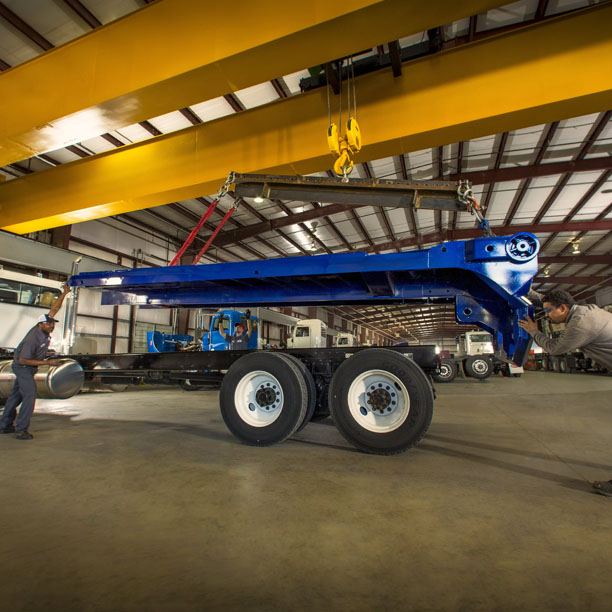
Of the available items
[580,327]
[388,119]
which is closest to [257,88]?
[388,119]

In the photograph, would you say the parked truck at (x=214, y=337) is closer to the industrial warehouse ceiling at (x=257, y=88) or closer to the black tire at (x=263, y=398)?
the industrial warehouse ceiling at (x=257, y=88)

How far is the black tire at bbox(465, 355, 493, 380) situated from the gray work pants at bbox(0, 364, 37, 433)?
43.1ft

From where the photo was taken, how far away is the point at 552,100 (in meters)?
4.46

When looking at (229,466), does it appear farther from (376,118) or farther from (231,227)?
(231,227)

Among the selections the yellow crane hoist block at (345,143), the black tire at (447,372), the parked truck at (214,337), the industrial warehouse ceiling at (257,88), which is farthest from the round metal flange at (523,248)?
the black tire at (447,372)

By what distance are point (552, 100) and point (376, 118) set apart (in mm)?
2247

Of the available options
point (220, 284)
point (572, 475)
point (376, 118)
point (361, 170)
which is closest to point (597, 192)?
point (361, 170)

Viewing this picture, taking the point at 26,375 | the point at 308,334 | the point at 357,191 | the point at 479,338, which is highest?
the point at 357,191

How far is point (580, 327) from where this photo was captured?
2.65 meters

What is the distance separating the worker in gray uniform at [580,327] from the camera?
8.63 ft

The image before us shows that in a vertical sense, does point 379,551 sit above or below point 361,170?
below

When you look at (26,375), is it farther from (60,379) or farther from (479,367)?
(479,367)

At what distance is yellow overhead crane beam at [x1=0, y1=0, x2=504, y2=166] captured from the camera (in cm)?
374

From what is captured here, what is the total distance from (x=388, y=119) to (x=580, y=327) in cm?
402
